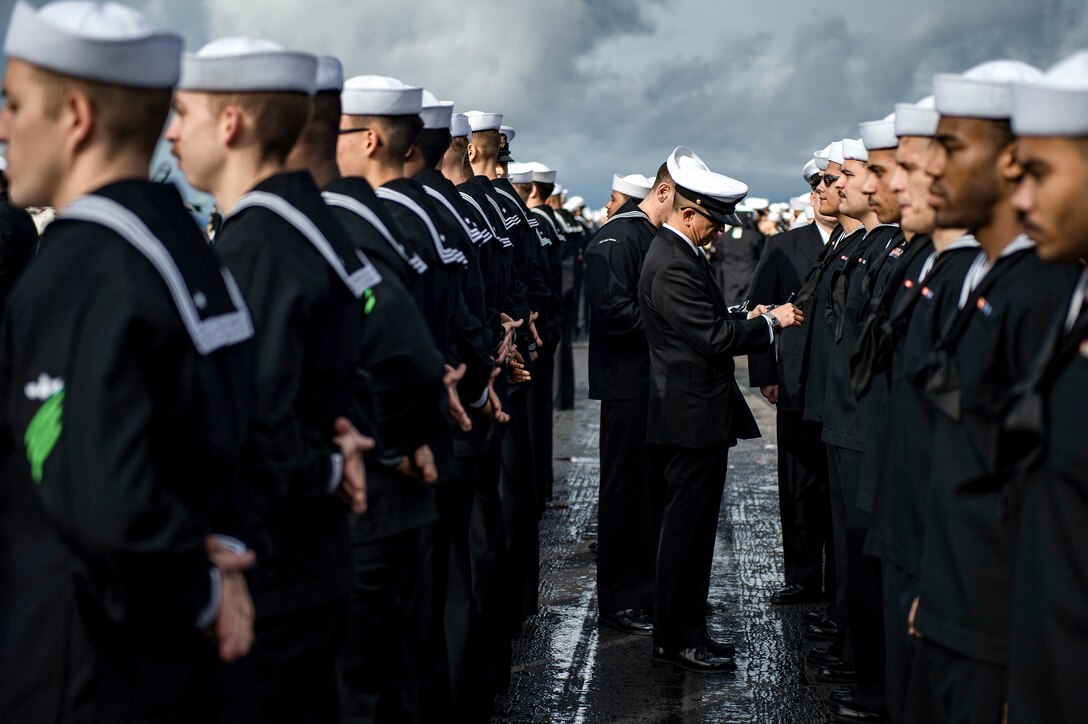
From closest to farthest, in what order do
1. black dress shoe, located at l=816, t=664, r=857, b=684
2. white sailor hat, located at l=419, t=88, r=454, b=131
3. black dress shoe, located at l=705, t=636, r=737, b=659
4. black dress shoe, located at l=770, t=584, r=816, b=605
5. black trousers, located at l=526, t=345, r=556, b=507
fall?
white sailor hat, located at l=419, t=88, r=454, b=131 < black dress shoe, located at l=816, t=664, r=857, b=684 < black dress shoe, located at l=705, t=636, r=737, b=659 < black dress shoe, located at l=770, t=584, r=816, b=605 < black trousers, located at l=526, t=345, r=556, b=507

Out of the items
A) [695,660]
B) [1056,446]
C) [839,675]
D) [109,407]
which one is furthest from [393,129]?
[839,675]

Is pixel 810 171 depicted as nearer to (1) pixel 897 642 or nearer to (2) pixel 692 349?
(2) pixel 692 349

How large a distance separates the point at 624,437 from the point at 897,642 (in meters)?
3.23

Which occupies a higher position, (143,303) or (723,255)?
(723,255)

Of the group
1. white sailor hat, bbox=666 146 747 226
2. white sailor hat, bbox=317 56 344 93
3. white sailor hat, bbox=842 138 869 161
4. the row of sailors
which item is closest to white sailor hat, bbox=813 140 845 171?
white sailor hat, bbox=842 138 869 161

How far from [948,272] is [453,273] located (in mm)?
1708

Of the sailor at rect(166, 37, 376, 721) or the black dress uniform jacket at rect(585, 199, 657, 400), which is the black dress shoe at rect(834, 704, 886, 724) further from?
the sailor at rect(166, 37, 376, 721)

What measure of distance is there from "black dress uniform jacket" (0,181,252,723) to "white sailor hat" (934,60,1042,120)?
80.2 inches

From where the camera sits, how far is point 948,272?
3.81 meters

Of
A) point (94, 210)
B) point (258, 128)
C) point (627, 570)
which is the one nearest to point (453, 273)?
point (258, 128)

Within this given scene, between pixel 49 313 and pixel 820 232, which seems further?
pixel 820 232

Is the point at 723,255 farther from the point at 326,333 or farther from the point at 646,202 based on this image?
the point at 326,333

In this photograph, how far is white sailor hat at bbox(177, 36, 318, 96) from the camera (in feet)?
10.1

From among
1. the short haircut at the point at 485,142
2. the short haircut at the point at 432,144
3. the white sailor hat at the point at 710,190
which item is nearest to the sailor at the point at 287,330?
the short haircut at the point at 432,144
